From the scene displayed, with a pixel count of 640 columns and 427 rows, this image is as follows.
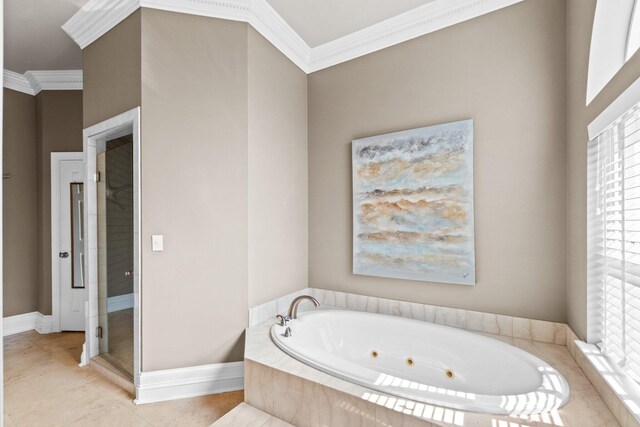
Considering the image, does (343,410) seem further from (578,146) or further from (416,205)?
(578,146)

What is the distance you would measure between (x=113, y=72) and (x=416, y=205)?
7.92 feet

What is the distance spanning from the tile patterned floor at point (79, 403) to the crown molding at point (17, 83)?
2.71 metres

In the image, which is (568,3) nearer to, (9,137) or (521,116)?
(521,116)

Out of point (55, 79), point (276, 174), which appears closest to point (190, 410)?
point (276, 174)

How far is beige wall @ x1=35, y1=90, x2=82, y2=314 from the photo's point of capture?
356 cm

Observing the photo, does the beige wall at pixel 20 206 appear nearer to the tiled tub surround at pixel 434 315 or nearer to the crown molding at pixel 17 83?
the crown molding at pixel 17 83

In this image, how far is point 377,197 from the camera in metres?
2.64

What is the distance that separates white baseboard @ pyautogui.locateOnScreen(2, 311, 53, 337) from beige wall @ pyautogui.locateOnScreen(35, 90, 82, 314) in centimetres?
8

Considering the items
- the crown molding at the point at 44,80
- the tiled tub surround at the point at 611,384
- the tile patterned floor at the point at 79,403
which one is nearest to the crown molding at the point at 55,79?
the crown molding at the point at 44,80

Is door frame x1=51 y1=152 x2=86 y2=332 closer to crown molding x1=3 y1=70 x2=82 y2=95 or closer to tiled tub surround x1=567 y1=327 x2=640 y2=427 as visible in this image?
crown molding x1=3 y1=70 x2=82 y2=95

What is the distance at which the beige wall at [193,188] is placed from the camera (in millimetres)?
2236

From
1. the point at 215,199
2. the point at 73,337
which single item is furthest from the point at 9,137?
the point at 215,199

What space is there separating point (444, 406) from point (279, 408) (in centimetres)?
87

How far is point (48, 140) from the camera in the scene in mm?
3568
